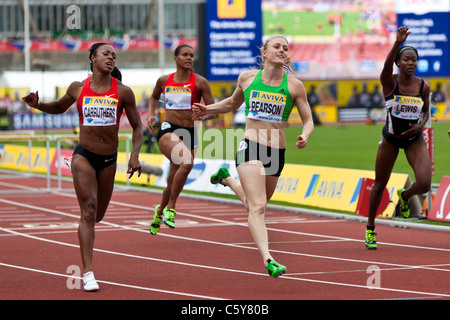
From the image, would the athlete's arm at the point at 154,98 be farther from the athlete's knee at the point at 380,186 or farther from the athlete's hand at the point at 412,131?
the athlete's hand at the point at 412,131

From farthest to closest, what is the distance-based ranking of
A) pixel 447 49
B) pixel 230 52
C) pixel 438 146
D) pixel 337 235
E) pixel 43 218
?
pixel 447 49 < pixel 230 52 < pixel 438 146 < pixel 43 218 < pixel 337 235

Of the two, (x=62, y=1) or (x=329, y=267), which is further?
(x=62, y=1)

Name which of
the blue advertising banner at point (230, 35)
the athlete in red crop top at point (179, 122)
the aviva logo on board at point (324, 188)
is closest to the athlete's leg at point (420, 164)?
the athlete in red crop top at point (179, 122)

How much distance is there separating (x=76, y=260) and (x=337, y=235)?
4155 mm

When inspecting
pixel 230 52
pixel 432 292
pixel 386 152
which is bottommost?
pixel 432 292

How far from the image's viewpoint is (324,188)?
699 inches

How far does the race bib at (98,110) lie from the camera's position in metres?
9.48

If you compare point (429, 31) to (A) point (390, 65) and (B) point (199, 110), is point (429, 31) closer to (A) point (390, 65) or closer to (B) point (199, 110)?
(A) point (390, 65)

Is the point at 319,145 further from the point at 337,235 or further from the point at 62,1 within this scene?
the point at 62,1

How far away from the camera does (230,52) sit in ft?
144

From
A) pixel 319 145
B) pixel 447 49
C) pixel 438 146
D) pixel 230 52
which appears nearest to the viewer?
pixel 438 146

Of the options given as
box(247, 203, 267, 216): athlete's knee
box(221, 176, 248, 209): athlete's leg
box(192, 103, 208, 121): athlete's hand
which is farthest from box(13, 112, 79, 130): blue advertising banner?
box(247, 203, 267, 216): athlete's knee

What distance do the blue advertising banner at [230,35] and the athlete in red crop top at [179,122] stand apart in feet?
92.3
